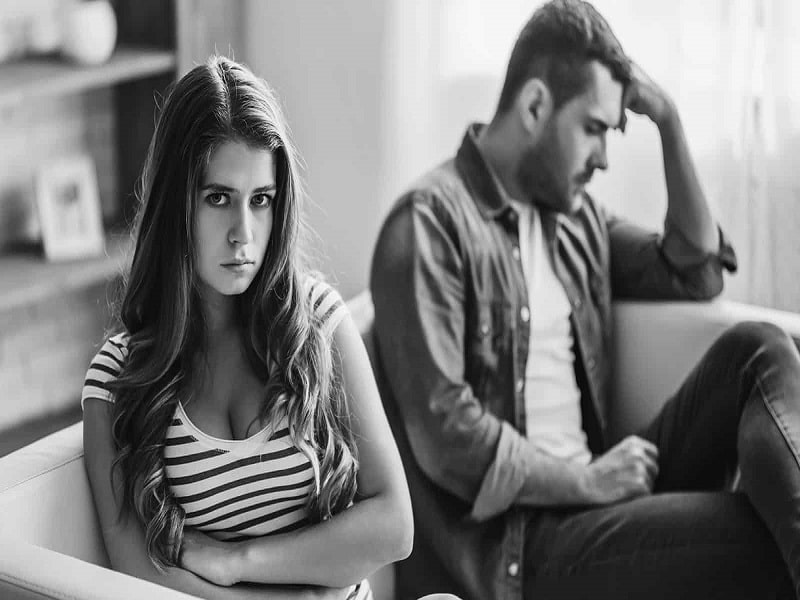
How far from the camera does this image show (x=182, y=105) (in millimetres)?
1433

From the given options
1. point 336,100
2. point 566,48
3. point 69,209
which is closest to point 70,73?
point 69,209

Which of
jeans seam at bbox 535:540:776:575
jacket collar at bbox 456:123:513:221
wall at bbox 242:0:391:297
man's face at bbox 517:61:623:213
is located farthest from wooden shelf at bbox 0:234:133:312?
jeans seam at bbox 535:540:776:575

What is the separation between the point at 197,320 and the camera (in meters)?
1.54

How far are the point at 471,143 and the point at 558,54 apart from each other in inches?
7.9

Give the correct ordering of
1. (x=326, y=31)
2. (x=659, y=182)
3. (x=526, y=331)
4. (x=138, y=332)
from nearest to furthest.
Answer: (x=138, y=332) → (x=526, y=331) → (x=659, y=182) → (x=326, y=31)

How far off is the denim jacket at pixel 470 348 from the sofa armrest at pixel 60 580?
636 mm

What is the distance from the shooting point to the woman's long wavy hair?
1.43m

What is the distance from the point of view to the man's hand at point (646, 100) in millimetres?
2000

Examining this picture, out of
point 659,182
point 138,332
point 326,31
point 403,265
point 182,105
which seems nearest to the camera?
point 182,105

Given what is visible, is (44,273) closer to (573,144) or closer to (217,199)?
(573,144)

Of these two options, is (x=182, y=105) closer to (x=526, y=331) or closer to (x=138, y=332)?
(x=138, y=332)

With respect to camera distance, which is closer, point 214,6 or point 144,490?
point 144,490

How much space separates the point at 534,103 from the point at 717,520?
70 cm

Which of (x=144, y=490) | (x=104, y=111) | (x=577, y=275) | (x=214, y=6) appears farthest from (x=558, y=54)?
(x=104, y=111)
